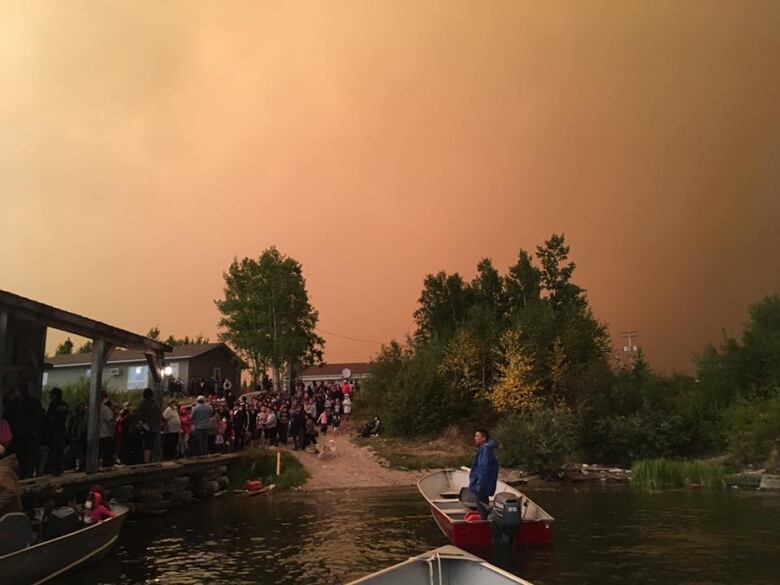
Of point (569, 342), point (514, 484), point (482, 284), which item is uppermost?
point (482, 284)

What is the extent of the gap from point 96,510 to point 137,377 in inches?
1499

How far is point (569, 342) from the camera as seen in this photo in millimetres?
41469

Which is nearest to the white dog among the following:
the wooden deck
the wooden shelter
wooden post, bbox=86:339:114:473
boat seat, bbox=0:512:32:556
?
the wooden deck

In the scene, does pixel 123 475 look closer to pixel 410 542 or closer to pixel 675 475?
pixel 410 542

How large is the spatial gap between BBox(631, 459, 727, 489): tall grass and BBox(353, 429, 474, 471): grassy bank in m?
8.40

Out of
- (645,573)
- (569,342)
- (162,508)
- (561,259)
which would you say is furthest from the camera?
(561,259)

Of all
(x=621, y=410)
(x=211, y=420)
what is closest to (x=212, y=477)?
(x=211, y=420)

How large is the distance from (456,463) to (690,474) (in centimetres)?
1072

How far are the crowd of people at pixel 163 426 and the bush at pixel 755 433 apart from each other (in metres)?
18.9

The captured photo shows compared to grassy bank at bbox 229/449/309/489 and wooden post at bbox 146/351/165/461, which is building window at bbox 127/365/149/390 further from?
wooden post at bbox 146/351/165/461

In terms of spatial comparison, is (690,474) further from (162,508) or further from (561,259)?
(561,259)

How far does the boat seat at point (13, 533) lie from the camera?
10180 mm

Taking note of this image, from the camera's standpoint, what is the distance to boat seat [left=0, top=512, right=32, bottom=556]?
1018cm

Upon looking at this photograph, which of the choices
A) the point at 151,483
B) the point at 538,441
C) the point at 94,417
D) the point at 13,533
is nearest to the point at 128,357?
the point at 151,483
